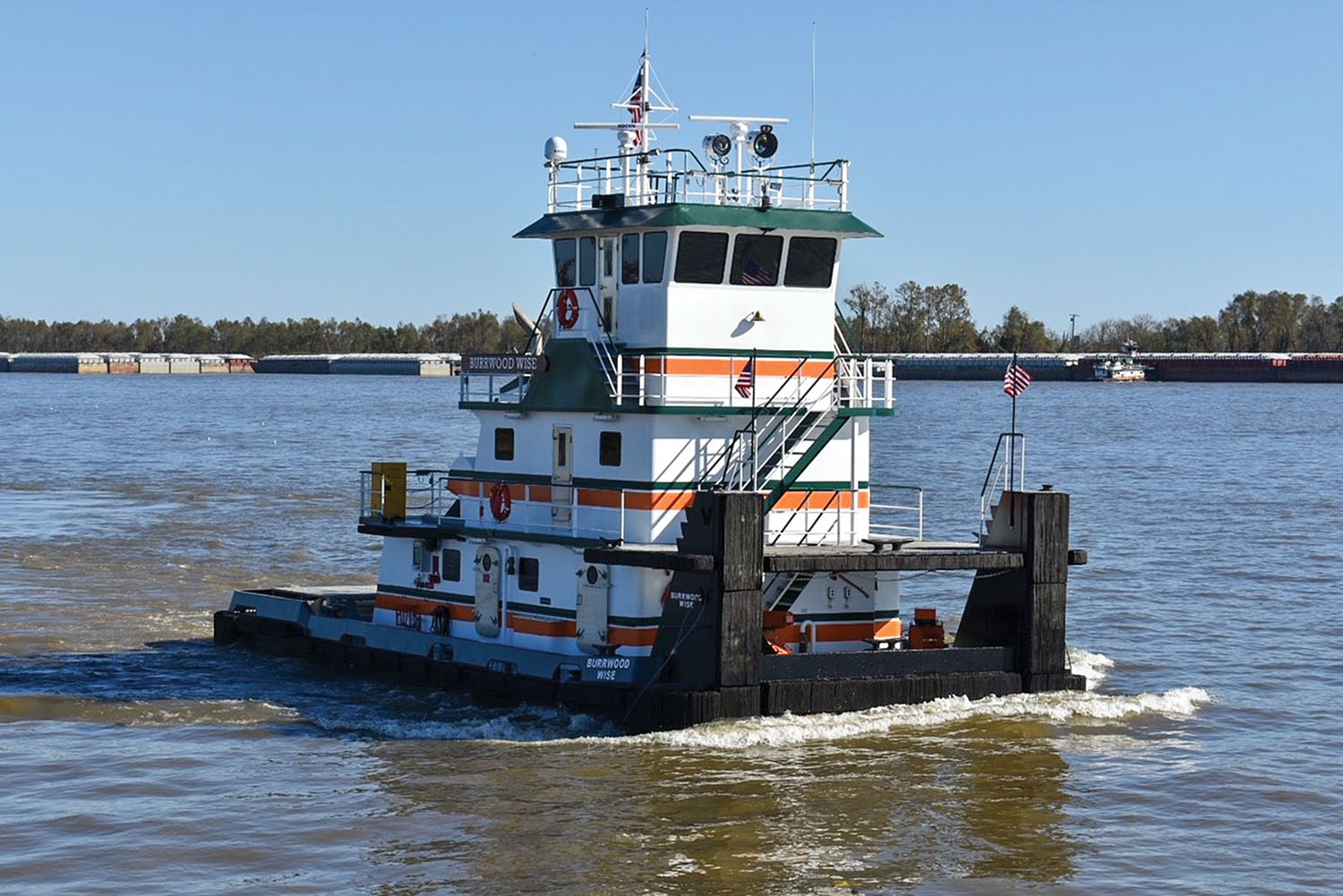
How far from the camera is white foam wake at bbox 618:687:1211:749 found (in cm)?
2220

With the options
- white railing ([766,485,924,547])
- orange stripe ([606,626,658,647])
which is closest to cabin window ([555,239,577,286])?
white railing ([766,485,924,547])

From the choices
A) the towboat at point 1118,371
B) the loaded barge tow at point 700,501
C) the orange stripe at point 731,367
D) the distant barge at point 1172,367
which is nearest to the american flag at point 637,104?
the loaded barge tow at point 700,501

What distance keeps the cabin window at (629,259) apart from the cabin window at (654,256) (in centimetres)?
14

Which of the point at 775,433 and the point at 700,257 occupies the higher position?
the point at 700,257

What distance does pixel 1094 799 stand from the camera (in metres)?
21.6

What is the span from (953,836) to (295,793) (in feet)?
24.6

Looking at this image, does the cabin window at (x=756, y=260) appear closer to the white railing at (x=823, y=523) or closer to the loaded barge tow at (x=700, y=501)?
the loaded barge tow at (x=700, y=501)

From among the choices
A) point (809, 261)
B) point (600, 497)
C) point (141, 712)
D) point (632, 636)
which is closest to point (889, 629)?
point (632, 636)

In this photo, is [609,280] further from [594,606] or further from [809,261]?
[594,606]

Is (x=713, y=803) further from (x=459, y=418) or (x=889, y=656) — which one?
(x=459, y=418)

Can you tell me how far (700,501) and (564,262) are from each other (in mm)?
5515

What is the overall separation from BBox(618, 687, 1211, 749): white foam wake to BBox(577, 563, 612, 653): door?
1.61m

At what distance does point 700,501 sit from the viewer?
21906mm

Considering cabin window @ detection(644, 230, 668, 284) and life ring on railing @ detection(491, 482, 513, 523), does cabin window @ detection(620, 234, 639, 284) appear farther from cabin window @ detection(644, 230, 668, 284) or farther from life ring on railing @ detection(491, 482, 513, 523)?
life ring on railing @ detection(491, 482, 513, 523)
